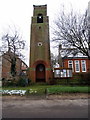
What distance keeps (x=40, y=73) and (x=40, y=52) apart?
4065mm

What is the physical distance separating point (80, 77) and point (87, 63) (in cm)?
1129

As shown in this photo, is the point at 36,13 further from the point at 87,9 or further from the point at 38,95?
the point at 38,95

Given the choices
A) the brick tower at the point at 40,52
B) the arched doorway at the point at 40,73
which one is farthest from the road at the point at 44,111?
the arched doorway at the point at 40,73

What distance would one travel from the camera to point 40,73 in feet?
75.4

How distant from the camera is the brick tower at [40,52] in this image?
72.3ft

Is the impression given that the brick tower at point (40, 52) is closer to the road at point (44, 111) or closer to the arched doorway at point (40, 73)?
the arched doorway at point (40, 73)

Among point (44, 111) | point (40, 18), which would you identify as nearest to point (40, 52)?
point (40, 18)

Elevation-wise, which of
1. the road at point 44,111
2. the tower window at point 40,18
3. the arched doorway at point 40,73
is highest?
the tower window at point 40,18

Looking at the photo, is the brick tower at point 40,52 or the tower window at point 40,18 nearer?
the brick tower at point 40,52

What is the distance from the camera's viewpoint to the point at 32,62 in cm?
2223

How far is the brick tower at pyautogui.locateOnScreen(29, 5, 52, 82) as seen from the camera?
2205cm

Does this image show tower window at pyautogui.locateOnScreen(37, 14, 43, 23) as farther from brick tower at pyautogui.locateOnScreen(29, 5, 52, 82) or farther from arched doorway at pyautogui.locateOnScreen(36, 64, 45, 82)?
arched doorway at pyautogui.locateOnScreen(36, 64, 45, 82)

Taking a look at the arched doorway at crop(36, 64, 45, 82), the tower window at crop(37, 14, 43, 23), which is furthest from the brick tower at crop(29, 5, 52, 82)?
the tower window at crop(37, 14, 43, 23)

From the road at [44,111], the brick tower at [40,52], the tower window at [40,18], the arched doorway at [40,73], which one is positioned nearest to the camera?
the road at [44,111]
